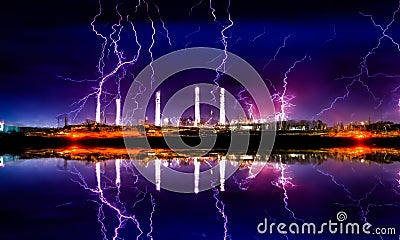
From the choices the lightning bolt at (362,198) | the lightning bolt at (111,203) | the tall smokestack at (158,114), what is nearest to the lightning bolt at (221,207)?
the lightning bolt at (111,203)

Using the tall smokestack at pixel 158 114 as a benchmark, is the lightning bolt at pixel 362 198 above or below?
below

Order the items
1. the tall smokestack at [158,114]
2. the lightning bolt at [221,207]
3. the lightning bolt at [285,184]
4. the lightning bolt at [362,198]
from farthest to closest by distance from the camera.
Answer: the tall smokestack at [158,114]
the lightning bolt at [285,184]
the lightning bolt at [362,198]
the lightning bolt at [221,207]

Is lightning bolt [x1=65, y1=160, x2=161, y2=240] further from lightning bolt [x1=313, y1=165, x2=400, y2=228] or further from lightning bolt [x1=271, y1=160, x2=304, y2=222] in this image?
lightning bolt [x1=313, y1=165, x2=400, y2=228]

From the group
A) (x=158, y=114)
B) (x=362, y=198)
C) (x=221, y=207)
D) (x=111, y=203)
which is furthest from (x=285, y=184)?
(x=158, y=114)

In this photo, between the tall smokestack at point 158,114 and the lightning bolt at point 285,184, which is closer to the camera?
the lightning bolt at point 285,184

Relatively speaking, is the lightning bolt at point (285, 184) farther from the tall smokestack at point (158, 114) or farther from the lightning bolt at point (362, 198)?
the tall smokestack at point (158, 114)

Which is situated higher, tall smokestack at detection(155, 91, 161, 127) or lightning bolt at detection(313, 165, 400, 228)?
tall smokestack at detection(155, 91, 161, 127)

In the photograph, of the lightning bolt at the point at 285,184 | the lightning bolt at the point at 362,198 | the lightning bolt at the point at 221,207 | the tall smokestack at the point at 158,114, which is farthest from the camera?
the tall smokestack at the point at 158,114

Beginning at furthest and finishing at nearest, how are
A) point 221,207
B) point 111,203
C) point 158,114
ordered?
point 158,114 → point 111,203 → point 221,207

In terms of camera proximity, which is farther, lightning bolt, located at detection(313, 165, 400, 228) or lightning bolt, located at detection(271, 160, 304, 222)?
lightning bolt, located at detection(271, 160, 304, 222)

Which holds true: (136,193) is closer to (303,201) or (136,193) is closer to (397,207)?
(303,201)

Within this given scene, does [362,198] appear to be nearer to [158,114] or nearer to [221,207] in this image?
[221,207]

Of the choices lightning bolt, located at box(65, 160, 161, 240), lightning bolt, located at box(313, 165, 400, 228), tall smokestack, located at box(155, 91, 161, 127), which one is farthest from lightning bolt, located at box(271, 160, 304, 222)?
tall smokestack, located at box(155, 91, 161, 127)

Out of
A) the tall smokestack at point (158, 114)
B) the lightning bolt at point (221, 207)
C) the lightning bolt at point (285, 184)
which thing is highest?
the tall smokestack at point (158, 114)
